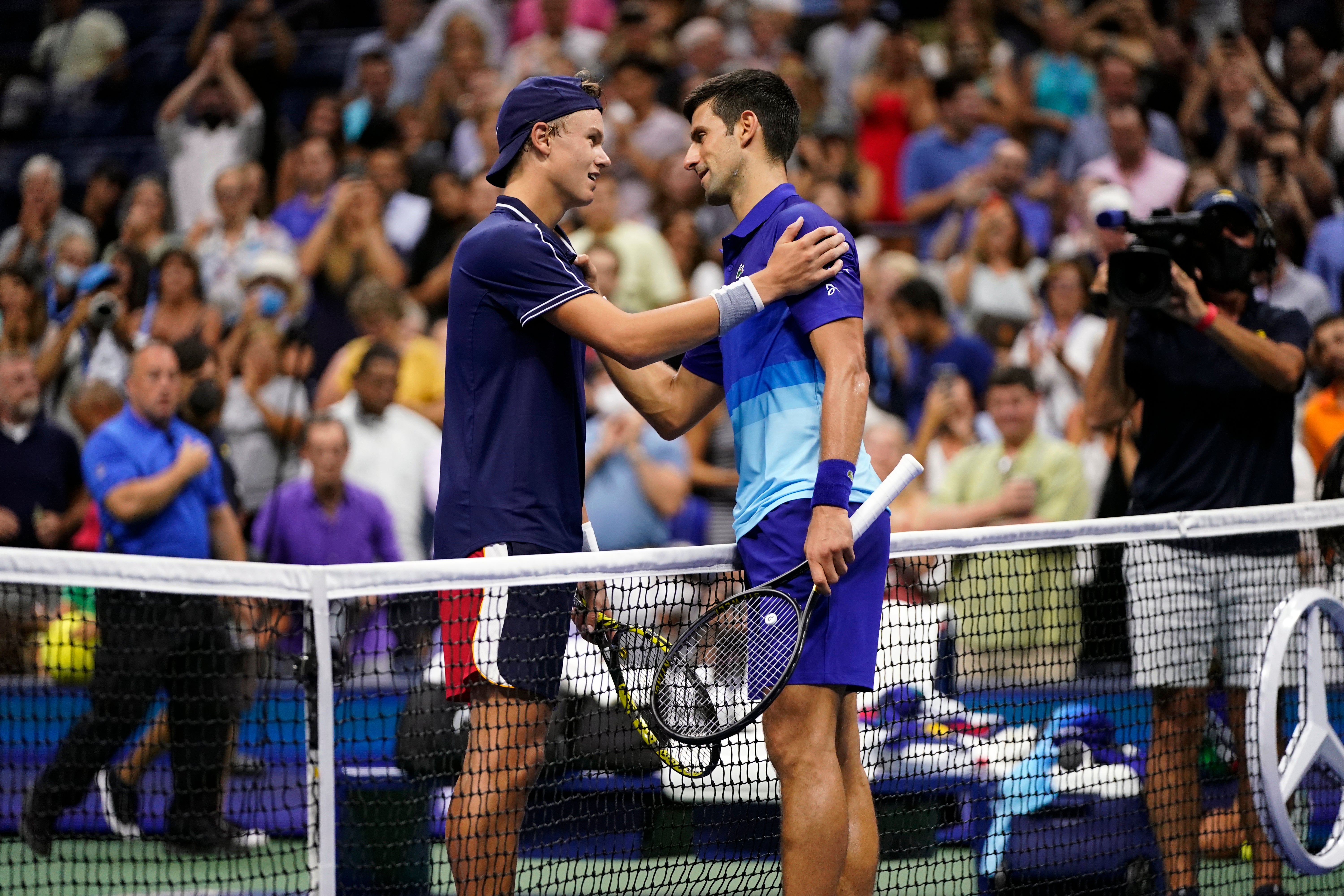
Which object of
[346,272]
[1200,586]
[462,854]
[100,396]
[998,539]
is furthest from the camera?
[346,272]

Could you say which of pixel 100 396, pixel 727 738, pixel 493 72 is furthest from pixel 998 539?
pixel 493 72

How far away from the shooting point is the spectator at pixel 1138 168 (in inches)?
383

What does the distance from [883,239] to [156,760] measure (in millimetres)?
5486

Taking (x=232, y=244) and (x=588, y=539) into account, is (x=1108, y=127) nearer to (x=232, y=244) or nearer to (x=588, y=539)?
(x=232, y=244)

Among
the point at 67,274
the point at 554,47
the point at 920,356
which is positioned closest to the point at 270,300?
the point at 67,274

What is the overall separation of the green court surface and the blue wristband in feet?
3.93

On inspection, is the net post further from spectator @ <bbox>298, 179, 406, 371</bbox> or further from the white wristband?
spectator @ <bbox>298, 179, 406, 371</bbox>

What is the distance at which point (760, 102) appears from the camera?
13.6 feet

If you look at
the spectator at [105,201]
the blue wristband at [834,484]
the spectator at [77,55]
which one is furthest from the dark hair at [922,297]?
the spectator at [77,55]

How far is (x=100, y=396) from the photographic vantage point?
860 centimetres

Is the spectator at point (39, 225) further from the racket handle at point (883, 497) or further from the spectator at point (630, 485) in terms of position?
the racket handle at point (883, 497)

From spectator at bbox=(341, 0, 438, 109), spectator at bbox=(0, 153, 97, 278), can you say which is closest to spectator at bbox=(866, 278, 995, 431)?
spectator at bbox=(341, 0, 438, 109)

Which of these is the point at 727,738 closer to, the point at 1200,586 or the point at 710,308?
the point at 710,308

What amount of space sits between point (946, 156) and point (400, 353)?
13.4 feet
